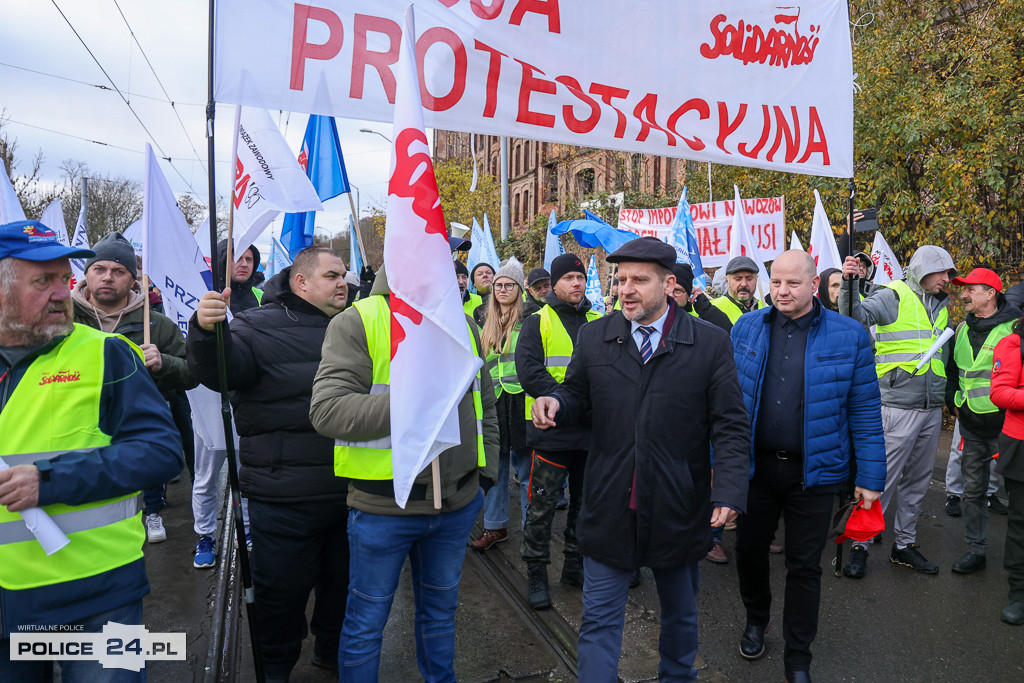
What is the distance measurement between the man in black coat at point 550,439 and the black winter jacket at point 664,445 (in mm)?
1286

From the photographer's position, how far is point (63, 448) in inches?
84.3

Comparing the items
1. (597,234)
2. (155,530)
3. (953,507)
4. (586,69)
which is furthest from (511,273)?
(953,507)

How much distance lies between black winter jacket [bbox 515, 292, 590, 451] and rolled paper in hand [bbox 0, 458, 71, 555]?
9.29 feet

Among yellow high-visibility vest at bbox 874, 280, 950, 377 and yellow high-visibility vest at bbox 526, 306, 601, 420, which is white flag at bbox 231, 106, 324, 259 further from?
yellow high-visibility vest at bbox 874, 280, 950, 377

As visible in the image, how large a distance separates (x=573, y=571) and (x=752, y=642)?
1278mm

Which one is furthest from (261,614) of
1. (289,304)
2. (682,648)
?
(682,648)

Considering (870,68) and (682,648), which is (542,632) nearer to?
(682,648)

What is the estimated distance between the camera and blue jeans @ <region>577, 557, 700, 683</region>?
306 centimetres

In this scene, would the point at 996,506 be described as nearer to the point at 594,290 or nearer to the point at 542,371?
the point at 542,371

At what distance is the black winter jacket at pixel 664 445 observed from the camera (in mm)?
3059

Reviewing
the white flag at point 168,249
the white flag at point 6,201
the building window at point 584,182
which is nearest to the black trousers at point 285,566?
the white flag at point 168,249

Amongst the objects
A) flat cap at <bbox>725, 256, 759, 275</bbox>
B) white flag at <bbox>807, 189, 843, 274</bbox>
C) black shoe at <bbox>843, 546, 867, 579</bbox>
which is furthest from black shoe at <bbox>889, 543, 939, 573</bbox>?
flat cap at <bbox>725, 256, 759, 275</bbox>

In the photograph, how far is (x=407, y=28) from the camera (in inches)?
105

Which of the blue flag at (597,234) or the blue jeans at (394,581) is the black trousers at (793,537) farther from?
the blue flag at (597,234)
